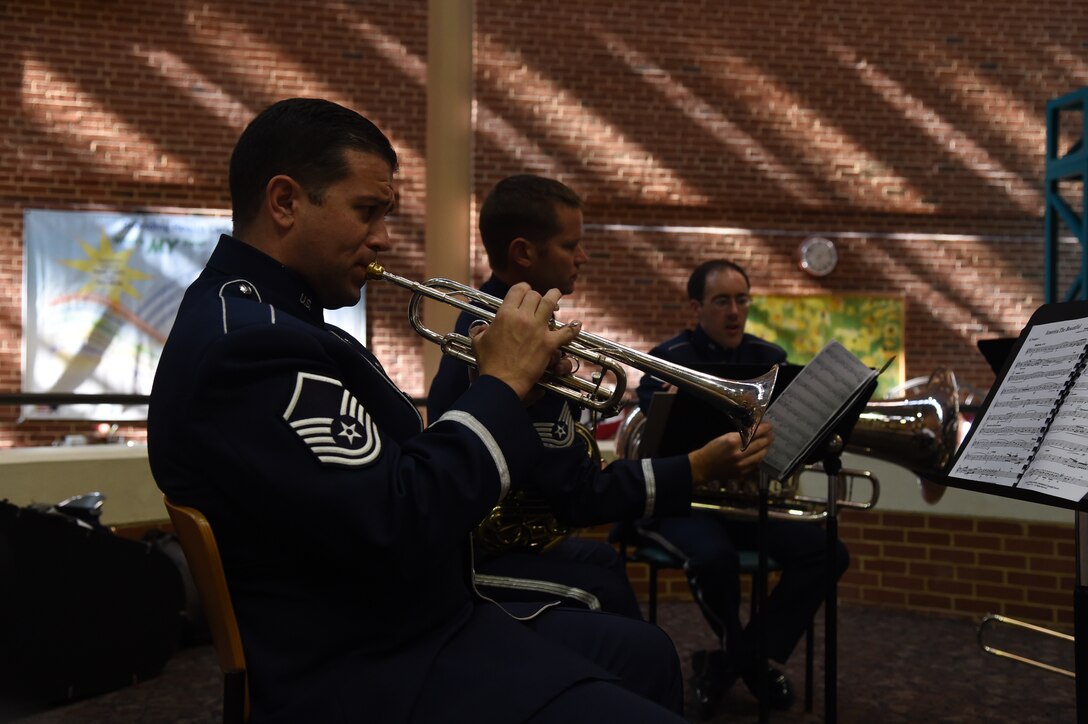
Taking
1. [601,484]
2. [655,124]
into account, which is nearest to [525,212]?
[601,484]

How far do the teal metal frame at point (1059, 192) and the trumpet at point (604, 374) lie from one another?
7.47 metres

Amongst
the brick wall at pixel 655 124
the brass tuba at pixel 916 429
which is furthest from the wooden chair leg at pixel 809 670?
the brick wall at pixel 655 124

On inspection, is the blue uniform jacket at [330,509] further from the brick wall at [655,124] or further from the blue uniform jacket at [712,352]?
the brick wall at [655,124]

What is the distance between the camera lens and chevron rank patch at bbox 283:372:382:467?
4.19 feet

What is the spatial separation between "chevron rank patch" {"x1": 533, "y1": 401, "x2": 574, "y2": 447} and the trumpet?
207 millimetres

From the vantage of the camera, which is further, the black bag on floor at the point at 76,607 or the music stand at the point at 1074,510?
the black bag on floor at the point at 76,607

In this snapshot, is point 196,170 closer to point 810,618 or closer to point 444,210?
point 444,210

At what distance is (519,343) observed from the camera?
1.52 metres

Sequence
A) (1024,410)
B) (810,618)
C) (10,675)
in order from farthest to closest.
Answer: (810,618), (10,675), (1024,410)

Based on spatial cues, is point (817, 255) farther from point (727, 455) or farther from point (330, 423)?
point (330, 423)

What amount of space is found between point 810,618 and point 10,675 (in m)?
2.56

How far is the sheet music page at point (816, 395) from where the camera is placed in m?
2.42

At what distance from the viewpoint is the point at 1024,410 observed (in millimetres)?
1968

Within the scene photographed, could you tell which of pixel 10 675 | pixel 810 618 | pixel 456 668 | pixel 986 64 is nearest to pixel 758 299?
pixel 986 64
